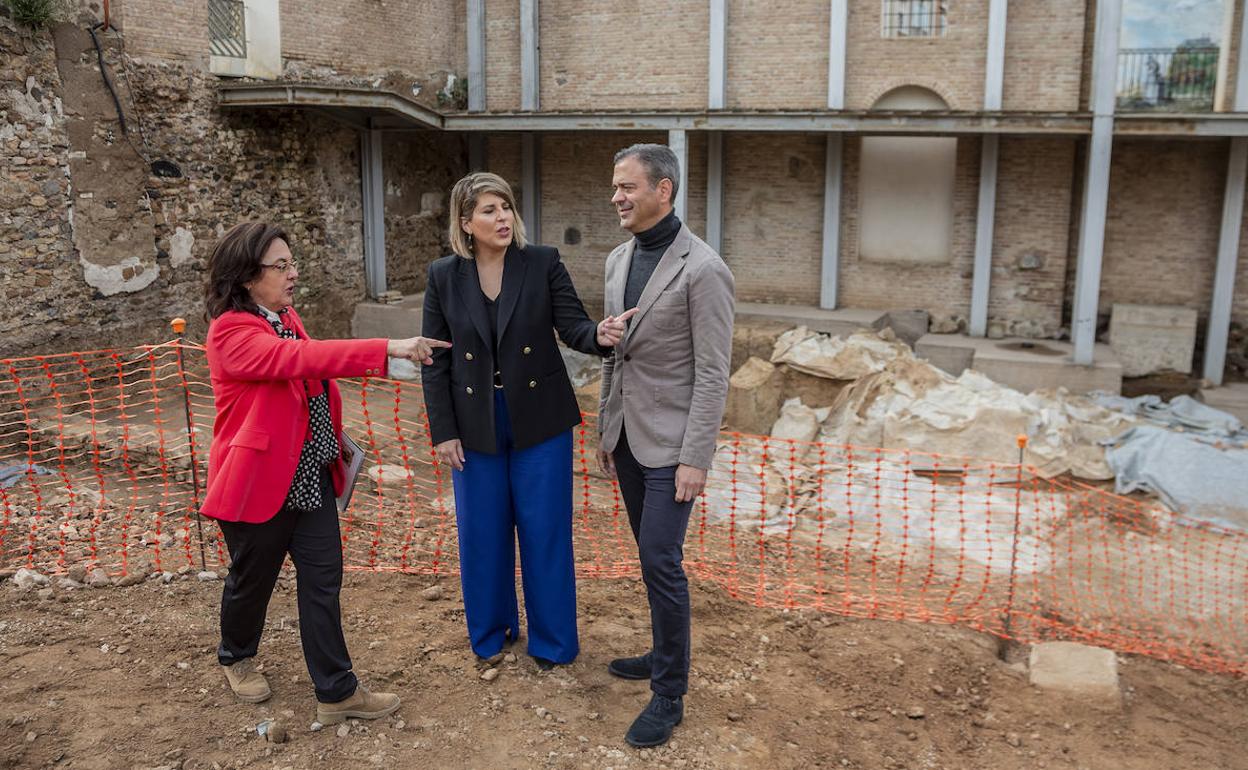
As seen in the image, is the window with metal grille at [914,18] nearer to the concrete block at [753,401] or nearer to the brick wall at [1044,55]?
the brick wall at [1044,55]

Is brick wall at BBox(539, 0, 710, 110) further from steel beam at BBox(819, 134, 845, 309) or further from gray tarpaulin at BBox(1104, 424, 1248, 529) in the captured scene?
gray tarpaulin at BBox(1104, 424, 1248, 529)

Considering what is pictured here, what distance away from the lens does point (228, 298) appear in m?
3.20

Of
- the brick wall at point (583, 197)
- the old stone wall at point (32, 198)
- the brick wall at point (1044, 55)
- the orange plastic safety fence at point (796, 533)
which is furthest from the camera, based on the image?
the brick wall at point (583, 197)

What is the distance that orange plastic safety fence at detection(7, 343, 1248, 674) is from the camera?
18.3ft

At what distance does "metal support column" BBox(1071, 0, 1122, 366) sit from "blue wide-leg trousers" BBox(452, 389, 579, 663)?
365 inches

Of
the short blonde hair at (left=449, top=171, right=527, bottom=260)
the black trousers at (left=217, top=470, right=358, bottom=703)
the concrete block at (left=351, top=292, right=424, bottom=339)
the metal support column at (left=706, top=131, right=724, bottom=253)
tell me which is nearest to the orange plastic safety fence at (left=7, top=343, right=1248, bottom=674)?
the short blonde hair at (left=449, top=171, right=527, bottom=260)

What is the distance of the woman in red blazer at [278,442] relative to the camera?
3156 mm

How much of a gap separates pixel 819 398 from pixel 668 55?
20.8ft

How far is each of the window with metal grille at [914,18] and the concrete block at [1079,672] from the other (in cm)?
1029

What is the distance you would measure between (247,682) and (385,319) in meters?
10.1

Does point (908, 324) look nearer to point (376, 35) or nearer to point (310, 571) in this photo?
point (376, 35)

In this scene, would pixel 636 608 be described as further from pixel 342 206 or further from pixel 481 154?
pixel 481 154

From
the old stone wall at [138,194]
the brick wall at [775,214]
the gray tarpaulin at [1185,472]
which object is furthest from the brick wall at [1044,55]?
the old stone wall at [138,194]

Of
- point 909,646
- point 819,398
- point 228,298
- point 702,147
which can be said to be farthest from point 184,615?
point 702,147
